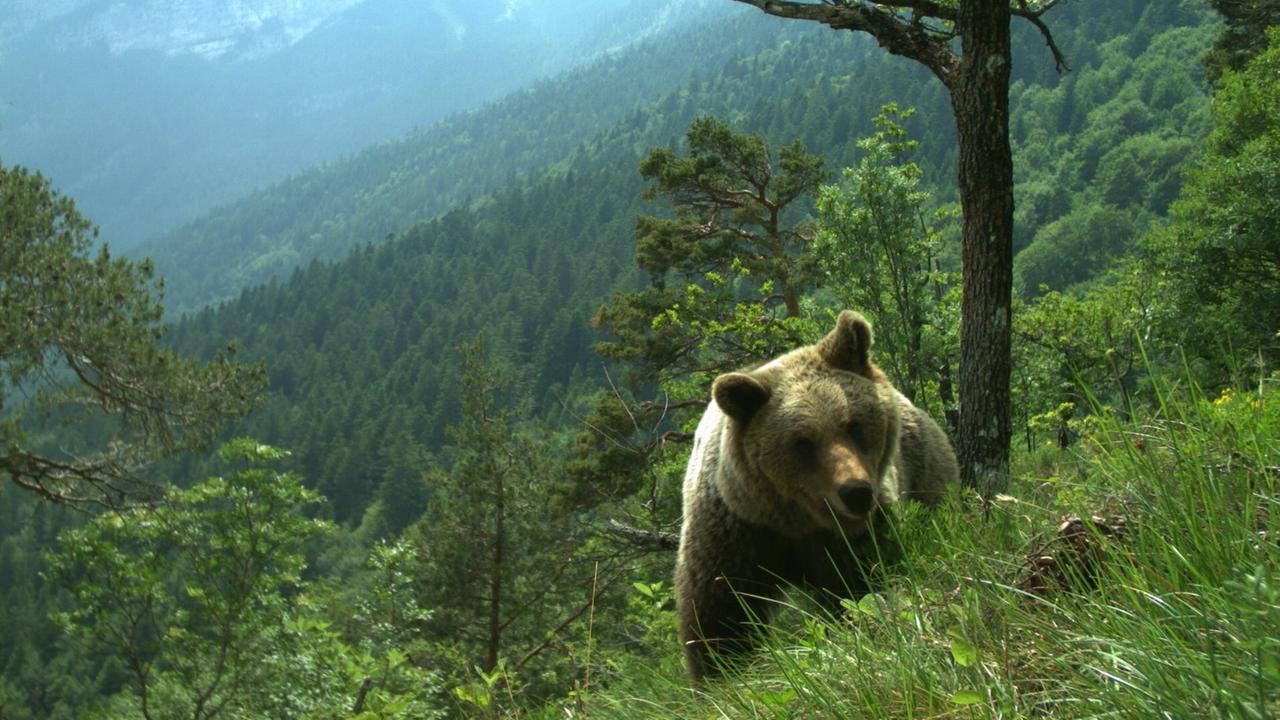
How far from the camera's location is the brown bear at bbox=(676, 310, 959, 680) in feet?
12.5

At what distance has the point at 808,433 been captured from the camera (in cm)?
378

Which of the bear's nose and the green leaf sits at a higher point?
the green leaf

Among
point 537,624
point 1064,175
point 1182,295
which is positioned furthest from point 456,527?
point 1064,175

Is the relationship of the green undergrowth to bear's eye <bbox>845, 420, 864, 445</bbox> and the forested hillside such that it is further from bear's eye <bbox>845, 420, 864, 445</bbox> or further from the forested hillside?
the forested hillside

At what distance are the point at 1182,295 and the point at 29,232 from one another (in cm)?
2193

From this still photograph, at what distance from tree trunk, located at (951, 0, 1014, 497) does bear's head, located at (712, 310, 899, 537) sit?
1.82m

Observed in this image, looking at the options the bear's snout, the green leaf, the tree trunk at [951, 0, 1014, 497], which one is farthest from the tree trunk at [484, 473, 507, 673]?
the green leaf

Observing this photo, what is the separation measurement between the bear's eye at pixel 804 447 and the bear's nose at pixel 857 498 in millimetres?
360

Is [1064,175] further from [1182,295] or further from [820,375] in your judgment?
[820,375]

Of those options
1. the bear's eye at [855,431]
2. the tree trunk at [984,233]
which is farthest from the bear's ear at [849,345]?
the tree trunk at [984,233]

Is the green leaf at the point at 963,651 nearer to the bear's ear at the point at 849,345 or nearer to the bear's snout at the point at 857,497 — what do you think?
the bear's snout at the point at 857,497

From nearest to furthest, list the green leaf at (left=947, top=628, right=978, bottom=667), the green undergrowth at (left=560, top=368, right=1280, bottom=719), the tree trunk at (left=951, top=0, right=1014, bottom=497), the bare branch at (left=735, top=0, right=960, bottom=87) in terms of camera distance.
A: the green undergrowth at (left=560, top=368, right=1280, bottom=719)
the green leaf at (left=947, top=628, right=978, bottom=667)
the tree trunk at (left=951, top=0, right=1014, bottom=497)
the bare branch at (left=735, top=0, right=960, bottom=87)

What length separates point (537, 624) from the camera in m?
22.5

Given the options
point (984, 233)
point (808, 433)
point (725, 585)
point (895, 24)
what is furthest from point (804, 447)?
point (895, 24)
